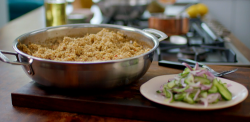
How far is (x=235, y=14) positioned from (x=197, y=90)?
2.61 meters

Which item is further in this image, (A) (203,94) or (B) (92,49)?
(B) (92,49)

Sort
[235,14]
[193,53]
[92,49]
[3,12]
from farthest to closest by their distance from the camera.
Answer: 1. [3,12]
2. [235,14]
3. [193,53]
4. [92,49]

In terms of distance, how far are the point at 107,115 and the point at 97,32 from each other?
0.51 metres

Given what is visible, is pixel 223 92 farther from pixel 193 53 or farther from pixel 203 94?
pixel 193 53

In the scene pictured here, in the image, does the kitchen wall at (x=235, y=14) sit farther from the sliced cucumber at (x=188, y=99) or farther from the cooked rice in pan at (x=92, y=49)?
the sliced cucumber at (x=188, y=99)

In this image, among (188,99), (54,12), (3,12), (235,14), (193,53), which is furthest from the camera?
(3,12)

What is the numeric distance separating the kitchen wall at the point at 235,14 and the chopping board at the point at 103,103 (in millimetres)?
2420

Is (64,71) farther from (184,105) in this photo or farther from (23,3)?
(23,3)

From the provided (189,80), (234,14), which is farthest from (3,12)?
(189,80)

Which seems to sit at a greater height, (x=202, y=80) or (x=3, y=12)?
(x=202, y=80)

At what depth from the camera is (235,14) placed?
299 cm

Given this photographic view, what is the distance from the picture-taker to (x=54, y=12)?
1.66 meters

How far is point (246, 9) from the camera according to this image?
290 cm

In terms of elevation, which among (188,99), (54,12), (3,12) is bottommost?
(3,12)
